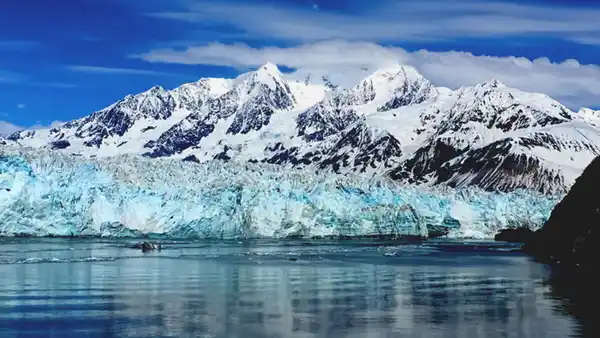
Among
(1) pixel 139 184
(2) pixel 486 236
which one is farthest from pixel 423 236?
(1) pixel 139 184

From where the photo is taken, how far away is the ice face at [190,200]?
8006cm

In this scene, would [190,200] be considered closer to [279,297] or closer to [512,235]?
[512,235]

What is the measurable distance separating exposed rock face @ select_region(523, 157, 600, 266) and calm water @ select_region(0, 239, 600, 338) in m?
3.17

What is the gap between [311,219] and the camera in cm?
9375

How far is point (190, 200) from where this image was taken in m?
88.8

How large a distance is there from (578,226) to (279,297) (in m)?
28.9

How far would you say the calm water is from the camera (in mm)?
27703

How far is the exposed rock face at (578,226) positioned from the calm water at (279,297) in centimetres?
317

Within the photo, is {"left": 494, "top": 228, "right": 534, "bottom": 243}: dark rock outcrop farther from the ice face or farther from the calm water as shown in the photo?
the calm water

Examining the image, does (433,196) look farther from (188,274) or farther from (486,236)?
(188,274)

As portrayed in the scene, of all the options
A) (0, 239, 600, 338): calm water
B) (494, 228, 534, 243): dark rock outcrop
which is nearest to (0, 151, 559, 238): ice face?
(494, 228, 534, 243): dark rock outcrop

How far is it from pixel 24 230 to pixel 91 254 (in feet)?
65.2

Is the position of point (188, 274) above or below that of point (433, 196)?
below

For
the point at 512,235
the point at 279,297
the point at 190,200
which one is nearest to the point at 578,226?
the point at 279,297
